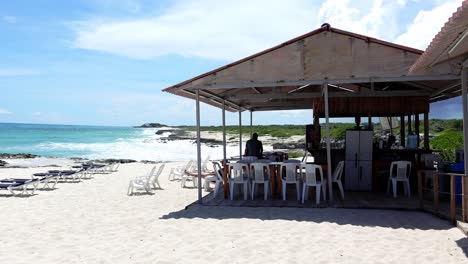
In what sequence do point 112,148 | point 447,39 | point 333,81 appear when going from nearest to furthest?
point 447,39, point 333,81, point 112,148

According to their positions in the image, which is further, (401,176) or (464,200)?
(401,176)

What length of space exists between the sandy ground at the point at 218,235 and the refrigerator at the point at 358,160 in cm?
232

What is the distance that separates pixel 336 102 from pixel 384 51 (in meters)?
3.18

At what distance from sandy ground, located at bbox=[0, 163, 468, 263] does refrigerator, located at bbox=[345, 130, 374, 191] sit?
7.60 ft

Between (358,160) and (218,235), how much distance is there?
4723mm

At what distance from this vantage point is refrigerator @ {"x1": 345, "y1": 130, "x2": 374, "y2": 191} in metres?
9.85

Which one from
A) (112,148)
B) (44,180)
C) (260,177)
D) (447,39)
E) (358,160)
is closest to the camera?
(447,39)

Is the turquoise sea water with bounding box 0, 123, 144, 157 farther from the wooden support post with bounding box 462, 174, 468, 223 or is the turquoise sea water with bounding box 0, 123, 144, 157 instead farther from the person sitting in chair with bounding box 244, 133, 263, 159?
the wooden support post with bounding box 462, 174, 468, 223

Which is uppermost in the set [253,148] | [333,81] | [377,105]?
[333,81]

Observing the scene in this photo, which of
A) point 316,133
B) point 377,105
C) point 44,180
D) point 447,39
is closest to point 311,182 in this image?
point 316,133

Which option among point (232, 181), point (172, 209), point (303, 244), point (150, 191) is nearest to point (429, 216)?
point (303, 244)

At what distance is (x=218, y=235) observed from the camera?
638 centimetres

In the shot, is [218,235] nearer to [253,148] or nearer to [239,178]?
[239,178]

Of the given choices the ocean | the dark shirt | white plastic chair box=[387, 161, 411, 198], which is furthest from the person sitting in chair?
the ocean
